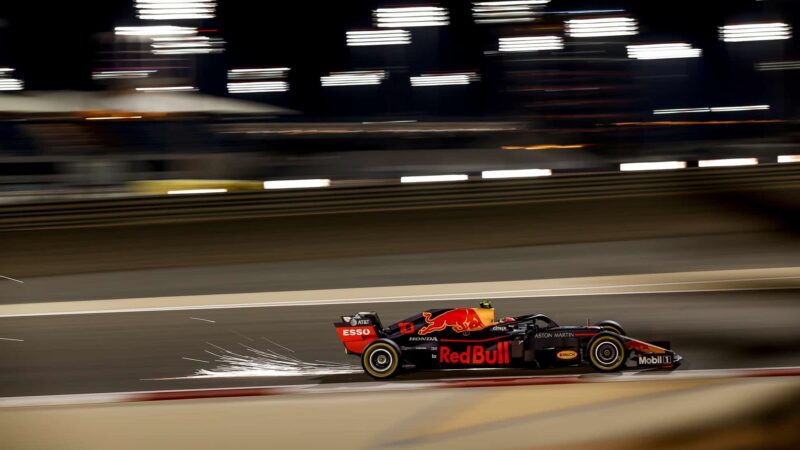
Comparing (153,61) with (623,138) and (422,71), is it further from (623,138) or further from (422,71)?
(623,138)

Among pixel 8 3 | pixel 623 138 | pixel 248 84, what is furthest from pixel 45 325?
pixel 248 84

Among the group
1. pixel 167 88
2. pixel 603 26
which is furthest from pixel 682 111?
pixel 167 88

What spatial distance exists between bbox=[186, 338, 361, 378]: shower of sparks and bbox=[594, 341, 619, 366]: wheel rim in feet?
5.03

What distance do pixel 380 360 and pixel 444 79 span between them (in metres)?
20.7

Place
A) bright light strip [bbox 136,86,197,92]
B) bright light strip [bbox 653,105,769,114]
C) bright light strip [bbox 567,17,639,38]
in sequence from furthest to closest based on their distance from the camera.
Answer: bright light strip [bbox 653,105,769,114] < bright light strip [bbox 567,17,639,38] < bright light strip [bbox 136,86,197,92]

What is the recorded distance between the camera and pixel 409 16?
1847 cm

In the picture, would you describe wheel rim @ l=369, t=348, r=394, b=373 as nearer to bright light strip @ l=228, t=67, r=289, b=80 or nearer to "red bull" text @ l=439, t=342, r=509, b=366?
"red bull" text @ l=439, t=342, r=509, b=366

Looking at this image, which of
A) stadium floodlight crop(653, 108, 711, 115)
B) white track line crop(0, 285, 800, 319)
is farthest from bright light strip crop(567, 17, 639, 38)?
white track line crop(0, 285, 800, 319)

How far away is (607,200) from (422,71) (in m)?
12.0

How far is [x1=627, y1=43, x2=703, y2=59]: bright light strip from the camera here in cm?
2088

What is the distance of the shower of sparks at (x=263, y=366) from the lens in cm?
557

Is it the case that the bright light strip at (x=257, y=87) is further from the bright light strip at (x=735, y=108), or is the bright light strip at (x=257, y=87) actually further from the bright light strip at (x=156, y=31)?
the bright light strip at (x=735, y=108)

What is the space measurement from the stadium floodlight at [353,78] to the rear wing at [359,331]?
66.4 ft

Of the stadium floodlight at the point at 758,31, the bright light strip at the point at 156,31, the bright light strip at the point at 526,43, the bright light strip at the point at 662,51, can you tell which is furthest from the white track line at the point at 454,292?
the bright light strip at the point at 662,51
